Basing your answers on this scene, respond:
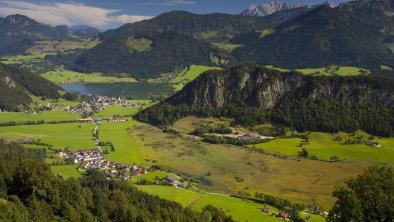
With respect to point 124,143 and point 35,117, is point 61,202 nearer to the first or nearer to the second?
point 124,143

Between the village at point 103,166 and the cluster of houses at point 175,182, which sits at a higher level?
the village at point 103,166

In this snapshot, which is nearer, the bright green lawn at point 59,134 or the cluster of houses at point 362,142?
the bright green lawn at point 59,134

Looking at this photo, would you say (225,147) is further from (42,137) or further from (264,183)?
(42,137)

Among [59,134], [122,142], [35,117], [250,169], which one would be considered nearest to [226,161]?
[250,169]

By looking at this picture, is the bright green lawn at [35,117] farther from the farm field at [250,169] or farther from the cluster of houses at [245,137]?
the cluster of houses at [245,137]

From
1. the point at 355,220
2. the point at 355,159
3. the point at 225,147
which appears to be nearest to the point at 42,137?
the point at 225,147

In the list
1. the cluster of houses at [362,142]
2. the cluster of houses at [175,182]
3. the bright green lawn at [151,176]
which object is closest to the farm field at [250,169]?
the bright green lawn at [151,176]
